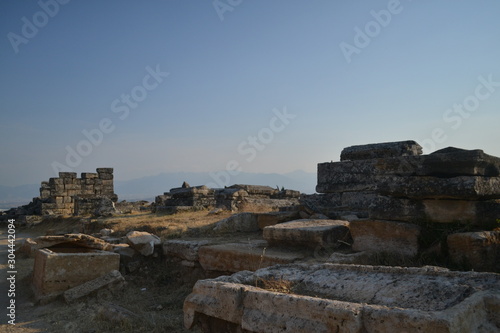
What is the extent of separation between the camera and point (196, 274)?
6.27 m

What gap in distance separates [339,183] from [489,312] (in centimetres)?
468

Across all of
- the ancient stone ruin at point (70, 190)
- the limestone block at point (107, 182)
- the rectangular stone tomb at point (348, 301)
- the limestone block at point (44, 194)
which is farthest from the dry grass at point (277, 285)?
the limestone block at point (44, 194)

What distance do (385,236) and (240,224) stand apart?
359 cm

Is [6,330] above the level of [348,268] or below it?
→ below

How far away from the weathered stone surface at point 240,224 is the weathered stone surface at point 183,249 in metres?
1.19

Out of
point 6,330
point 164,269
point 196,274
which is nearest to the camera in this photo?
point 6,330

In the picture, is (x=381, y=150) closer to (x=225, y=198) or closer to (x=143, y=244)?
(x=143, y=244)

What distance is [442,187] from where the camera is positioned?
431 centimetres

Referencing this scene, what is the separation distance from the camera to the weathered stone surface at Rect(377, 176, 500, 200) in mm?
4156

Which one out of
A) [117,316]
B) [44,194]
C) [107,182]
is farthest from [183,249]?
[44,194]

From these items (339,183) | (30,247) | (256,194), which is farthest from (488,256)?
(256,194)

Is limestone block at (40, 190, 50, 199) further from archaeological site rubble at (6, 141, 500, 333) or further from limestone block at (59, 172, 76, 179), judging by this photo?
archaeological site rubble at (6, 141, 500, 333)

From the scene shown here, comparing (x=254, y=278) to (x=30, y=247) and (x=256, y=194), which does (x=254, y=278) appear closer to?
(x=30, y=247)

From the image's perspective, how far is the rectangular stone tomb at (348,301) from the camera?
92.6 inches
